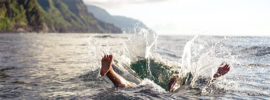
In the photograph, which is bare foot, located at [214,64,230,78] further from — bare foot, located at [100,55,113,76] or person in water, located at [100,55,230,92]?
bare foot, located at [100,55,113,76]

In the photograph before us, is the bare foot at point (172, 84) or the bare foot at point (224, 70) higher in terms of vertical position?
the bare foot at point (224, 70)

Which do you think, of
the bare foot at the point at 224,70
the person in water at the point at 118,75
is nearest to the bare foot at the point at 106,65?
the person in water at the point at 118,75

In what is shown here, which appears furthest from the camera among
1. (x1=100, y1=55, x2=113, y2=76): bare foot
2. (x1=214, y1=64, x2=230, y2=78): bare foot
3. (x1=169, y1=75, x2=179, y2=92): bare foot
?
(x1=214, y1=64, x2=230, y2=78): bare foot

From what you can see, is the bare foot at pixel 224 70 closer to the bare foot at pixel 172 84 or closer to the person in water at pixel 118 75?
the person in water at pixel 118 75

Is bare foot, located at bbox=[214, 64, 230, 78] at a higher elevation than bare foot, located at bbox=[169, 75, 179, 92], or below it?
higher

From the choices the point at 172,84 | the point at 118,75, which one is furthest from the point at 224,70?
the point at 118,75

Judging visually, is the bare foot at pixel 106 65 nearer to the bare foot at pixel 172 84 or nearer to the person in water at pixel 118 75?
the person in water at pixel 118 75

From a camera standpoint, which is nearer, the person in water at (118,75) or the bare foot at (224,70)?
the person in water at (118,75)

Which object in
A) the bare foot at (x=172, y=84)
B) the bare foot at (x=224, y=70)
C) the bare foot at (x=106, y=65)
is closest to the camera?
the bare foot at (x=106, y=65)

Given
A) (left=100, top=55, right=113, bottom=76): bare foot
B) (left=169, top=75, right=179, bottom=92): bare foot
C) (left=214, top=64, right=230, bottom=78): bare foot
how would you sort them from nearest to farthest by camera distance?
1. (left=100, top=55, right=113, bottom=76): bare foot
2. (left=169, top=75, right=179, bottom=92): bare foot
3. (left=214, top=64, right=230, bottom=78): bare foot

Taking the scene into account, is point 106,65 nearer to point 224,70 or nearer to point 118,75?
point 118,75

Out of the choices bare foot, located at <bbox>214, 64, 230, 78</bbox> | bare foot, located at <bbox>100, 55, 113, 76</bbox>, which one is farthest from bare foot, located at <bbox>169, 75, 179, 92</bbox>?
bare foot, located at <bbox>100, 55, 113, 76</bbox>

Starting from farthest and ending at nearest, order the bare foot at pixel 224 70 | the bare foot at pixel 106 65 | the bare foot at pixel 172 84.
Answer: the bare foot at pixel 224 70, the bare foot at pixel 172 84, the bare foot at pixel 106 65

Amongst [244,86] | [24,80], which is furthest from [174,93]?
[24,80]
